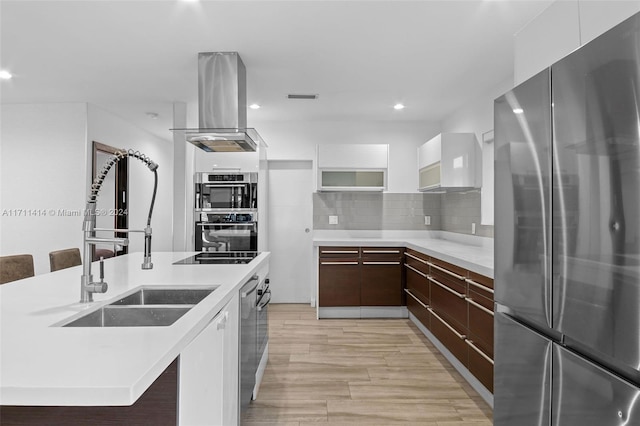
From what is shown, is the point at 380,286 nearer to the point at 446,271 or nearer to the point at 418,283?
the point at 418,283

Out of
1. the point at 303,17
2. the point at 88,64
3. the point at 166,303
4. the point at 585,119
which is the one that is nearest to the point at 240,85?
the point at 303,17

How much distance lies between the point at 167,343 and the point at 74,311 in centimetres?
52

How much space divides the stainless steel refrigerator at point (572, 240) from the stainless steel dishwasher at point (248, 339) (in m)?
1.28

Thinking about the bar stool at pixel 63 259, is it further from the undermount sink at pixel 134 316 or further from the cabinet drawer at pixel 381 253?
the cabinet drawer at pixel 381 253

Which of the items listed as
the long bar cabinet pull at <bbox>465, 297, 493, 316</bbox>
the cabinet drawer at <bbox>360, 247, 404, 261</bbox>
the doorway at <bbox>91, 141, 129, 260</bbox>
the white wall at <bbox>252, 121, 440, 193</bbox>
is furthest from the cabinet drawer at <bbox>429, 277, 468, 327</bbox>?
the doorway at <bbox>91, 141, 129, 260</bbox>

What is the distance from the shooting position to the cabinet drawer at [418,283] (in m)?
3.77

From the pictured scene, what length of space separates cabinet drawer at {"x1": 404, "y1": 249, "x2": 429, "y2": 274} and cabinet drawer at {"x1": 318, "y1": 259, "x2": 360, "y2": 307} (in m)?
0.59

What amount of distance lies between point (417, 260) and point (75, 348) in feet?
11.5

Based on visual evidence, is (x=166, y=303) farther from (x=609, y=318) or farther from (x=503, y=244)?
(x=609, y=318)

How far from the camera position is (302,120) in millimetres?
5227

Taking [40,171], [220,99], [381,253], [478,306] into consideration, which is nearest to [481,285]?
[478,306]

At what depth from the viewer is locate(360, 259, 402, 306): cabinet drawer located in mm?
4520

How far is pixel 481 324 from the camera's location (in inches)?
99.3

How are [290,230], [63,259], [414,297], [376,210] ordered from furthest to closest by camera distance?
[290,230], [376,210], [414,297], [63,259]
